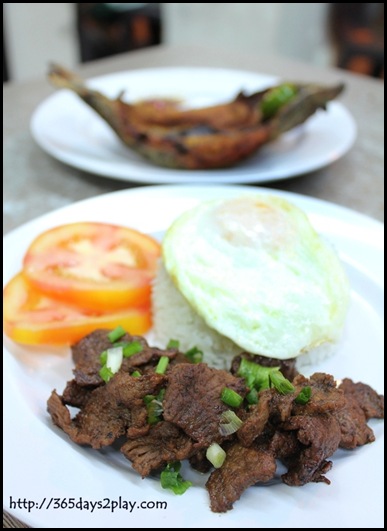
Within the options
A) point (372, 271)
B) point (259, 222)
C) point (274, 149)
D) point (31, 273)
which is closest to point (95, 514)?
point (31, 273)

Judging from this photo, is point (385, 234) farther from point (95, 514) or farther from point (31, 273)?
point (95, 514)

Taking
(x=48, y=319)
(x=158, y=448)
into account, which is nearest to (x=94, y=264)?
(x=48, y=319)

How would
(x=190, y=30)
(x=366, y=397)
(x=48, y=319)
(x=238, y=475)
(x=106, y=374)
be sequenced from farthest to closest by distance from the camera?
(x=190, y=30) → (x=48, y=319) → (x=366, y=397) → (x=106, y=374) → (x=238, y=475)

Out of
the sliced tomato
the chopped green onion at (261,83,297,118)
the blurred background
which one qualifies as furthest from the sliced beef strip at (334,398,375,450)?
the blurred background

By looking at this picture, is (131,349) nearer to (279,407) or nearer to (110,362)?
(110,362)

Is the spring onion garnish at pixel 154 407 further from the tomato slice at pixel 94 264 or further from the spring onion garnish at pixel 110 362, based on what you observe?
the tomato slice at pixel 94 264

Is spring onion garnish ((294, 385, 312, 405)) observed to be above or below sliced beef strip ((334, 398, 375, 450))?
above

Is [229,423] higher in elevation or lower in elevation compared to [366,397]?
higher

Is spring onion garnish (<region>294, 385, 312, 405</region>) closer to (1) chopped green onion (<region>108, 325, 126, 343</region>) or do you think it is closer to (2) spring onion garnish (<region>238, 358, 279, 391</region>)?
(2) spring onion garnish (<region>238, 358, 279, 391</region>)
